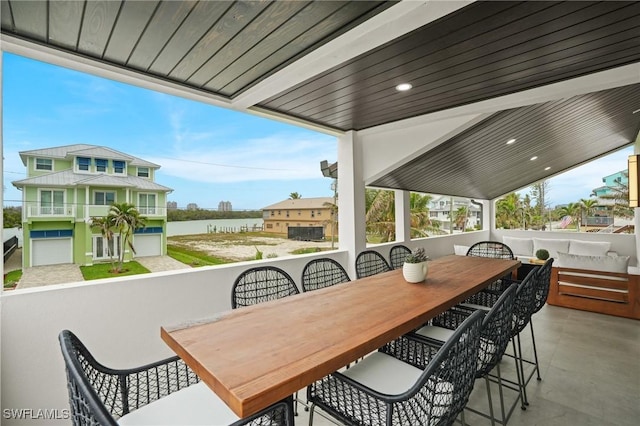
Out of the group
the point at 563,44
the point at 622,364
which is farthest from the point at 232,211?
the point at 622,364

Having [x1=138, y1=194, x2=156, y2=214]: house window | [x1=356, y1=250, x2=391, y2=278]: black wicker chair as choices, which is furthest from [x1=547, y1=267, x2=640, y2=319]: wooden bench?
[x1=138, y1=194, x2=156, y2=214]: house window

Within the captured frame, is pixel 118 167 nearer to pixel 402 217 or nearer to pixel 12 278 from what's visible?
pixel 12 278

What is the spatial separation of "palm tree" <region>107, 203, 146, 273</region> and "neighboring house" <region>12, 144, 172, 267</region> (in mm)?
43

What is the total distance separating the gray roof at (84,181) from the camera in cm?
214

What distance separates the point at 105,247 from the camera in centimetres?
248

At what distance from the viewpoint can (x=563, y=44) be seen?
193 cm

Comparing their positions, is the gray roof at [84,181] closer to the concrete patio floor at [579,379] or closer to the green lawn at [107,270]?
the green lawn at [107,270]

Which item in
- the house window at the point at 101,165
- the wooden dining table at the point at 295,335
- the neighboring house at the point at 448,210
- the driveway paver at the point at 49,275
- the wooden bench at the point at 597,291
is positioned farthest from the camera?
the neighboring house at the point at 448,210

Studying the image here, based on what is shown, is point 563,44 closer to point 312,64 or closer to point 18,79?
point 312,64

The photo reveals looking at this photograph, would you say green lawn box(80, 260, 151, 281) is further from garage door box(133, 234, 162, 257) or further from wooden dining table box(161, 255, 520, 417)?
wooden dining table box(161, 255, 520, 417)

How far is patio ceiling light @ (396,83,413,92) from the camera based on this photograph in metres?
2.55

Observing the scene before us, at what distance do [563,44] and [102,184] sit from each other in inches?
138

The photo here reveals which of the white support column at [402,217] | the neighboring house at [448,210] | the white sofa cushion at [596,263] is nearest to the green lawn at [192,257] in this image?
the white support column at [402,217]

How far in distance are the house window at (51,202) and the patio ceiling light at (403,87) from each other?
2.79m
